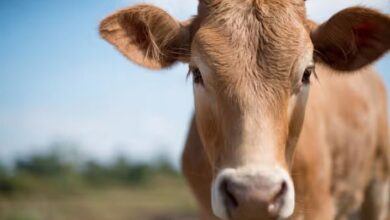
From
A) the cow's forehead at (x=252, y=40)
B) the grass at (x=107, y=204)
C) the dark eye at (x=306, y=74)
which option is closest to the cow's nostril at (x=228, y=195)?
the cow's forehead at (x=252, y=40)

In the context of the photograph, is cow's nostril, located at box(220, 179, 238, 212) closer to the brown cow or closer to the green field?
the brown cow

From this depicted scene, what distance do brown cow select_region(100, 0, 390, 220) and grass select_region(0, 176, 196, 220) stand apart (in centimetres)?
1457

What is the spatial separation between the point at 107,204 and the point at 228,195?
2775 centimetres

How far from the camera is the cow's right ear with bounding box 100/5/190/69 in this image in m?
5.14

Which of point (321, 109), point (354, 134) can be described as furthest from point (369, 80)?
point (321, 109)

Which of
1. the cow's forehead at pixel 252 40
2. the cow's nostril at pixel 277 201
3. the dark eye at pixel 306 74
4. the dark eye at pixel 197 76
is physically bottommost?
the cow's nostril at pixel 277 201

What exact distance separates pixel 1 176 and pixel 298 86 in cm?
3515

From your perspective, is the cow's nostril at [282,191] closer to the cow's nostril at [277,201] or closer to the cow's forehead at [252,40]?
the cow's nostril at [277,201]

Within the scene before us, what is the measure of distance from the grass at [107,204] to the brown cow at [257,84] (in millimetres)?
14571

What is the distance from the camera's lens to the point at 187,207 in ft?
106

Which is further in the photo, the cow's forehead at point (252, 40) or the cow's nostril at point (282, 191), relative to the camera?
the cow's forehead at point (252, 40)

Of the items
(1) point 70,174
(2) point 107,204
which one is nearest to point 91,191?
(1) point 70,174

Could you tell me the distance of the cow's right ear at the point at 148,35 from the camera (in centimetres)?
514

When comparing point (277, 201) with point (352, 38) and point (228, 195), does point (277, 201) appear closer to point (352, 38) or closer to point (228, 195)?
point (228, 195)
